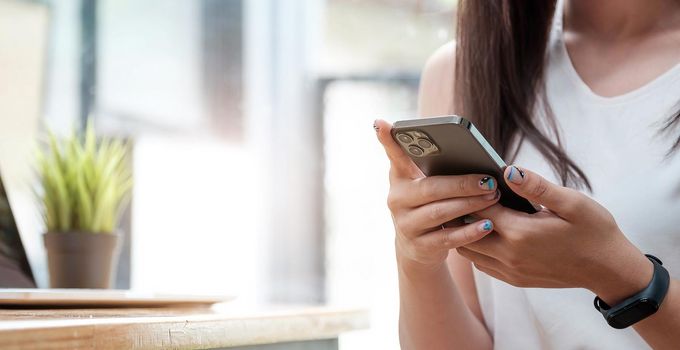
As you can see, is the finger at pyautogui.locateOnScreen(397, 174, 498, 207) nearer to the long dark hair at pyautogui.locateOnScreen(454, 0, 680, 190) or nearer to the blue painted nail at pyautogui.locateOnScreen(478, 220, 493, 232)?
the blue painted nail at pyautogui.locateOnScreen(478, 220, 493, 232)

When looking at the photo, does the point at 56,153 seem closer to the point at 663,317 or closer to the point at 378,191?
the point at 663,317

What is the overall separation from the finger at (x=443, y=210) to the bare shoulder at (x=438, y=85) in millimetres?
382

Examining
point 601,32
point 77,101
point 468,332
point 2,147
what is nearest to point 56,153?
point 2,147

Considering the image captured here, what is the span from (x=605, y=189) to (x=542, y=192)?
0.29m

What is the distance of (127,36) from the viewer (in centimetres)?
177

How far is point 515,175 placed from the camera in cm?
59

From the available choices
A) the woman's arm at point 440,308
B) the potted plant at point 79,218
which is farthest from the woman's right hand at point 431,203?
the potted plant at point 79,218

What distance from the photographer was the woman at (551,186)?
0.65m

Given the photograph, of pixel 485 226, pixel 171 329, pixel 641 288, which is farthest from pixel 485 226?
pixel 171 329

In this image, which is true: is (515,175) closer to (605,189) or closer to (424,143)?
(424,143)

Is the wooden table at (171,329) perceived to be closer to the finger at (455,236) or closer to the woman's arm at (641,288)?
the finger at (455,236)

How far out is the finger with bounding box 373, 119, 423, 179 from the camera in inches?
25.7

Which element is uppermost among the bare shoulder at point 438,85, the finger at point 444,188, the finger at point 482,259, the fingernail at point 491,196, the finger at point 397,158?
the bare shoulder at point 438,85

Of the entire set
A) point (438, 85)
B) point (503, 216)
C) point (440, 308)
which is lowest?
point (440, 308)
